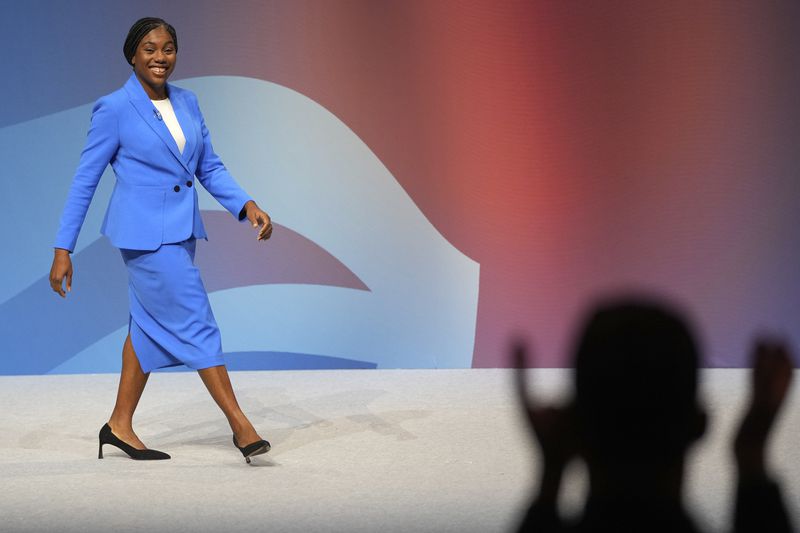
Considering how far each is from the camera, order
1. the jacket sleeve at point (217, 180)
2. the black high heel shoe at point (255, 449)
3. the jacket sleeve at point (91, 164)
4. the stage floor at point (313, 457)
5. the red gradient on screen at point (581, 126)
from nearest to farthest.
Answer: the stage floor at point (313, 457), the black high heel shoe at point (255, 449), the jacket sleeve at point (91, 164), the jacket sleeve at point (217, 180), the red gradient on screen at point (581, 126)

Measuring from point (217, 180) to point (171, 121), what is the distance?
0.24 metres

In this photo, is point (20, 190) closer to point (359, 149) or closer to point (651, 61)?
point (359, 149)

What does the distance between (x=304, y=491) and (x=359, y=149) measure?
7.38 feet

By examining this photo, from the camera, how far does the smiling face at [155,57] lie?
12.0ft

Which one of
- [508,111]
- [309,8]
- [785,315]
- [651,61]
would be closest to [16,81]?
[309,8]

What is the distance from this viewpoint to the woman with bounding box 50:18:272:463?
366cm

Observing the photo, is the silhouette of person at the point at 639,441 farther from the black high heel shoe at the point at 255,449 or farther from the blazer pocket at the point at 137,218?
the blazer pocket at the point at 137,218

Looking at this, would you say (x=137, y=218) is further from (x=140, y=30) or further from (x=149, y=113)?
(x=140, y=30)

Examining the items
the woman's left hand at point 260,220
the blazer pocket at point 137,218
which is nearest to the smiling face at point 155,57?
the blazer pocket at point 137,218

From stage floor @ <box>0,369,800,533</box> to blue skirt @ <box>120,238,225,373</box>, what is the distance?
347mm

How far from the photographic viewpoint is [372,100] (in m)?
5.24

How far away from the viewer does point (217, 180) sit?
3.87 metres

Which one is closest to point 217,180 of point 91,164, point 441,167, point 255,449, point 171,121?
point 171,121

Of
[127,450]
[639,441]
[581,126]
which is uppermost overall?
[581,126]
